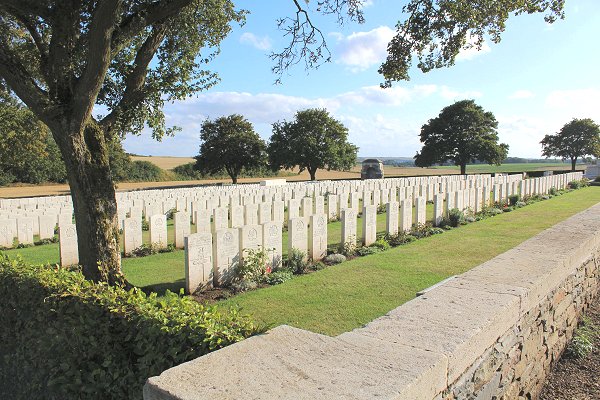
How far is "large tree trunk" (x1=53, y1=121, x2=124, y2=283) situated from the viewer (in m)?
5.86

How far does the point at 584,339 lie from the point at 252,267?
4.80 meters

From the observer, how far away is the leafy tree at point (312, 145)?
129 feet

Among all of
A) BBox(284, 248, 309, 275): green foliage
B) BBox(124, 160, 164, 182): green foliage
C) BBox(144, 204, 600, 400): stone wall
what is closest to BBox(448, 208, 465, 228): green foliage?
BBox(284, 248, 309, 275): green foliage

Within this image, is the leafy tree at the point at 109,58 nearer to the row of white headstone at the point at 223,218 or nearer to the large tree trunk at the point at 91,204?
the large tree trunk at the point at 91,204

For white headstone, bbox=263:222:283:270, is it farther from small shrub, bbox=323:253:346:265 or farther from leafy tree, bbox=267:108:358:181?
leafy tree, bbox=267:108:358:181

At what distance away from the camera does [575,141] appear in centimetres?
5297

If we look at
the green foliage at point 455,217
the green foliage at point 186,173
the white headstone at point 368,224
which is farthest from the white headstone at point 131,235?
the green foliage at point 186,173

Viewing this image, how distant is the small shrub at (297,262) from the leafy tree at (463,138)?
43.2 m

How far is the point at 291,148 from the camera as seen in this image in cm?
3944

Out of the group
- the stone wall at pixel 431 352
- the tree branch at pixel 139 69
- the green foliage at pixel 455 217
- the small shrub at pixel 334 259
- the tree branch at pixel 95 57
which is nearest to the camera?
the stone wall at pixel 431 352

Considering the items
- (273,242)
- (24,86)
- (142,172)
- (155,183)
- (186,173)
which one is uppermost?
(24,86)

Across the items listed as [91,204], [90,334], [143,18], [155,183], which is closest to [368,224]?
[91,204]

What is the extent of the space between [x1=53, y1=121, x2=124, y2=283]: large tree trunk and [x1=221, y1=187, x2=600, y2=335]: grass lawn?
6.00 feet

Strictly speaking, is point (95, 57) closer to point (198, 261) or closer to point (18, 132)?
point (198, 261)
